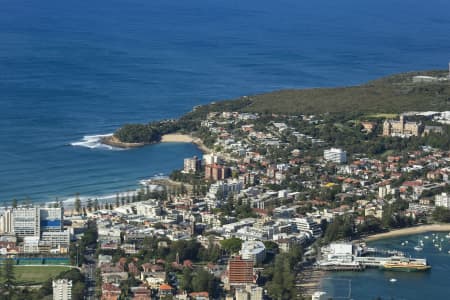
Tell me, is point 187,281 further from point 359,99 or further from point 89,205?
point 359,99

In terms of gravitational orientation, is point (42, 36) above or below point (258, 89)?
above

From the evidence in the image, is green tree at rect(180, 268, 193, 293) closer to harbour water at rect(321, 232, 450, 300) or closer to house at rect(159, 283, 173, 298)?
house at rect(159, 283, 173, 298)

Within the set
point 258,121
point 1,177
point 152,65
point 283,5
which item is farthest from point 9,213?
point 283,5

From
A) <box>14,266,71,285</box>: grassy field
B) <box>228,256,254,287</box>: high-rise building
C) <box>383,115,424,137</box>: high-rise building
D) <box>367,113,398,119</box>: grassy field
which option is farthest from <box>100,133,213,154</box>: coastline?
<box>228,256,254,287</box>: high-rise building

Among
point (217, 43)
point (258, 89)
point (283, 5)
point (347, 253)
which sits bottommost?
point (347, 253)

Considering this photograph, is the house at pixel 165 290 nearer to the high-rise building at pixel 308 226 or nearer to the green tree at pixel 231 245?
the green tree at pixel 231 245

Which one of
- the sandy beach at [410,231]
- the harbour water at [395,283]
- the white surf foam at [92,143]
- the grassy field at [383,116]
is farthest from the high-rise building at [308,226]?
the grassy field at [383,116]

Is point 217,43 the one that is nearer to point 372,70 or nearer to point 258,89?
point 372,70

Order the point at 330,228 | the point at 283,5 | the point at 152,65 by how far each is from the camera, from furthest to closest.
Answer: the point at 283,5, the point at 152,65, the point at 330,228
